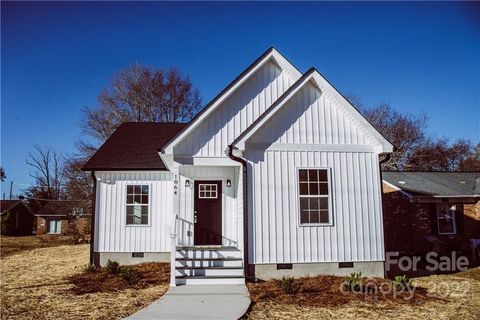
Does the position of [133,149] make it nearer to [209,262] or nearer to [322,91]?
[209,262]

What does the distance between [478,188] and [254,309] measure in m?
15.9

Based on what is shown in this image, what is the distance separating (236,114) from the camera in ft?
39.9

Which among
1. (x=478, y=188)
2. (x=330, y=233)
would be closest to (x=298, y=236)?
(x=330, y=233)

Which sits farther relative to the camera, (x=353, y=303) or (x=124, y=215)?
(x=124, y=215)

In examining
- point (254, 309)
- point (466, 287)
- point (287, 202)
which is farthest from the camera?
point (287, 202)

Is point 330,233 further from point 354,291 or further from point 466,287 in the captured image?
point 466,287

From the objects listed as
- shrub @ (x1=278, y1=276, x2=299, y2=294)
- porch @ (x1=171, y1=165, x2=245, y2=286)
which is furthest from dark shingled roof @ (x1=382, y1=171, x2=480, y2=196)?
shrub @ (x1=278, y1=276, x2=299, y2=294)

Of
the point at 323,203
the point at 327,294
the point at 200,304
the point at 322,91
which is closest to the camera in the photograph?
the point at 200,304

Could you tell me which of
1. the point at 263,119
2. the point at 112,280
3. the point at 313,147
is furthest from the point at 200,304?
the point at 313,147

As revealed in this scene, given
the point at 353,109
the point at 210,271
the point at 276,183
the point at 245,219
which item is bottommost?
the point at 210,271

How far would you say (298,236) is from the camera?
10289 mm

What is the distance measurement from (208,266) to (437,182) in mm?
15048

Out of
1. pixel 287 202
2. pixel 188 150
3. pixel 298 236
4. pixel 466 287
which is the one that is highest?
pixel 188 150

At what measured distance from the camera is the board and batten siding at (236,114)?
1152 cm
